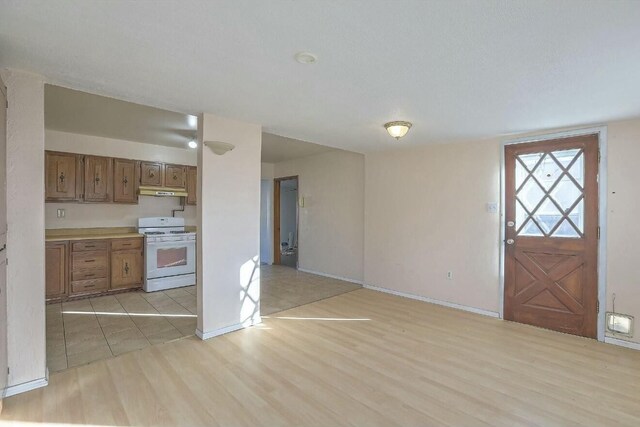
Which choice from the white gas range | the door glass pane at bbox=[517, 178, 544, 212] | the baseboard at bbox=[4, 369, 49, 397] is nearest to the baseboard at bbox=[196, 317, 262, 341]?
the baseboard at bbox=[4, 369, 49, 397]

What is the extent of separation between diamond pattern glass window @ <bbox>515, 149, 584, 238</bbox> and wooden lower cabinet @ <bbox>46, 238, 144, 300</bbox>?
553 cm

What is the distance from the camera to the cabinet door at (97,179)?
4.78 metres

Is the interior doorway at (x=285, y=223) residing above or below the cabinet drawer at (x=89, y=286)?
above

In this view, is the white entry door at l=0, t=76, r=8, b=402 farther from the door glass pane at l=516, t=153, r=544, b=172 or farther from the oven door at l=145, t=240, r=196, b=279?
the door glass pane at l=516, t=153, r=544, b=172

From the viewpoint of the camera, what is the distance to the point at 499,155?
3.94 metres

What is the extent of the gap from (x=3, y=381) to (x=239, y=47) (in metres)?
2.65

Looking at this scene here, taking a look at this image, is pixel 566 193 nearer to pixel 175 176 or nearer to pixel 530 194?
pixel 530 194

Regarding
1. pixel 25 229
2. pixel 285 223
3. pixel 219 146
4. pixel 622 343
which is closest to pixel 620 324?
pixel 622 343

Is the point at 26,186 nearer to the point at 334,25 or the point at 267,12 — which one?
the point at 267,12

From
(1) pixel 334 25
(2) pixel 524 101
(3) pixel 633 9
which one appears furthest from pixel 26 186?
(2) pixel 524 101

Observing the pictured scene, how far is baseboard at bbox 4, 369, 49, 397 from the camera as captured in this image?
2.18 meters

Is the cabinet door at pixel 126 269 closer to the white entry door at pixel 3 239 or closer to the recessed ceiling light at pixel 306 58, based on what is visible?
the white entry door at pixel 3 239

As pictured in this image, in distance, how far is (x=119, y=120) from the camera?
3.99m

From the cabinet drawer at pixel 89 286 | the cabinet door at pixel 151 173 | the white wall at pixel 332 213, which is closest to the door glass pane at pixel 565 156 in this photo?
the white wall at pixel 332 213
